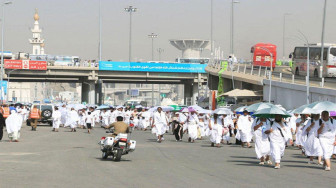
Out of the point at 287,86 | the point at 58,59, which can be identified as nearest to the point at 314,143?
the point at 287,86

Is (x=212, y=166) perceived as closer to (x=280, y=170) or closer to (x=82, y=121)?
(x=280, y=170)

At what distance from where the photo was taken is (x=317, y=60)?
53094 millimetres

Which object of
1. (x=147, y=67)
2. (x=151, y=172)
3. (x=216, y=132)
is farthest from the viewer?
(x=147, y=67)

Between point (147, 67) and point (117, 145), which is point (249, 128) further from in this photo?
point (147, 67)

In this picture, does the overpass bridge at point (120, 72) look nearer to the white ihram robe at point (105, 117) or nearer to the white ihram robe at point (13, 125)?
the white ihram robe at point (105, 117)

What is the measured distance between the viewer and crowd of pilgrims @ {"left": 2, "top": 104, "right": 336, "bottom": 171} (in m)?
17.5

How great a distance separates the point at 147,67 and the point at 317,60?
3870 centimetres

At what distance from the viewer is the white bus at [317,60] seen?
51469 mm

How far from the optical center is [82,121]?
4850 cm

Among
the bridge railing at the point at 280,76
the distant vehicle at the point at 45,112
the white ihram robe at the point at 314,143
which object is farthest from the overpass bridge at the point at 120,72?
the white ihram robe at the point at 314,143

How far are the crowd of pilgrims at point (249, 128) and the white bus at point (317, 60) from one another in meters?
13.4

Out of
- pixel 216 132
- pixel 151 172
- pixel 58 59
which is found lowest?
pixel 216 132

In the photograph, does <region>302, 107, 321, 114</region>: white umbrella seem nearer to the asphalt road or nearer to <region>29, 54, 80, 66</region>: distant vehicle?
the asphalt road

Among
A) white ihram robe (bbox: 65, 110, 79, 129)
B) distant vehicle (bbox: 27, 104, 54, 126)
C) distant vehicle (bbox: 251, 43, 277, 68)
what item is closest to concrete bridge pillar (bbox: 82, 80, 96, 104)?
distant vehicle (bbox: 251, 43, 277, 68)
